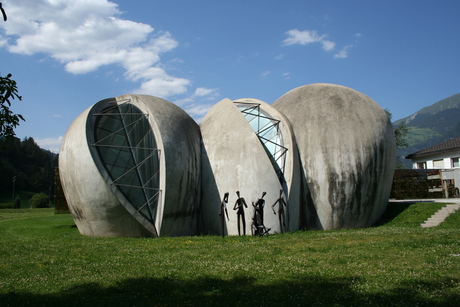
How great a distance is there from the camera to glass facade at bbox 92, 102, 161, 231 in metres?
16.8

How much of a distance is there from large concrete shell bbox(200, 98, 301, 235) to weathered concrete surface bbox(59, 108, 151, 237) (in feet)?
12.1

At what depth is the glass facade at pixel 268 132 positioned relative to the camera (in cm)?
1838

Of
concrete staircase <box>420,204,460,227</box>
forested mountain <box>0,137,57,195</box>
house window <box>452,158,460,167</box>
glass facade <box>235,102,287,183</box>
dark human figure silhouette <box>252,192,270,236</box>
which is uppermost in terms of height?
forested mountain <box>0,137,57,195</box>

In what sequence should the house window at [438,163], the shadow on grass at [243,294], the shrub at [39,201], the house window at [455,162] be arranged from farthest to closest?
1. the shrub at [39,201]
2. the house window at [438,163]
3. the house window at [455,162]
4. the shadow on grass at [243,294]

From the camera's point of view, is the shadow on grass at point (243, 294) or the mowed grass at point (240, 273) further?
the mowed grass at point (240, 273)

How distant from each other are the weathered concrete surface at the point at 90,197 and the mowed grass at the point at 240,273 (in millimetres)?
2615

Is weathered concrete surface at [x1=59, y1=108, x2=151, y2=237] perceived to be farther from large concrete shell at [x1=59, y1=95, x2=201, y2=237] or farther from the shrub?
the shrub

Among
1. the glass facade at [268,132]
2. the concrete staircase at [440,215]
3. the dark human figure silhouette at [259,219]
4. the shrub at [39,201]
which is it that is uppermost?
the glass facade at [268,132]

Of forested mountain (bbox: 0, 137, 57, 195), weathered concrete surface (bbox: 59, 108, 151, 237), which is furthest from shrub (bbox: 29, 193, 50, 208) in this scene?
weathered concrete surface (bbox: 59, 108, 151, 237)

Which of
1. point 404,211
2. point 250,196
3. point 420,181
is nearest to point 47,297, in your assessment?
point 250,196

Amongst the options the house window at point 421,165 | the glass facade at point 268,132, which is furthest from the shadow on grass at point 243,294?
the house window at point 421,165

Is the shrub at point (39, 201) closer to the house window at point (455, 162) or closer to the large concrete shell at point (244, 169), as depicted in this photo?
the large concrete shell at point (244, 169)

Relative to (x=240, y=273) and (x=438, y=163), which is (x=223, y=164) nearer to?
(x=240, y=273)

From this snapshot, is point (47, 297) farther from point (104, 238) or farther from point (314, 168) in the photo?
point (314, 168)
